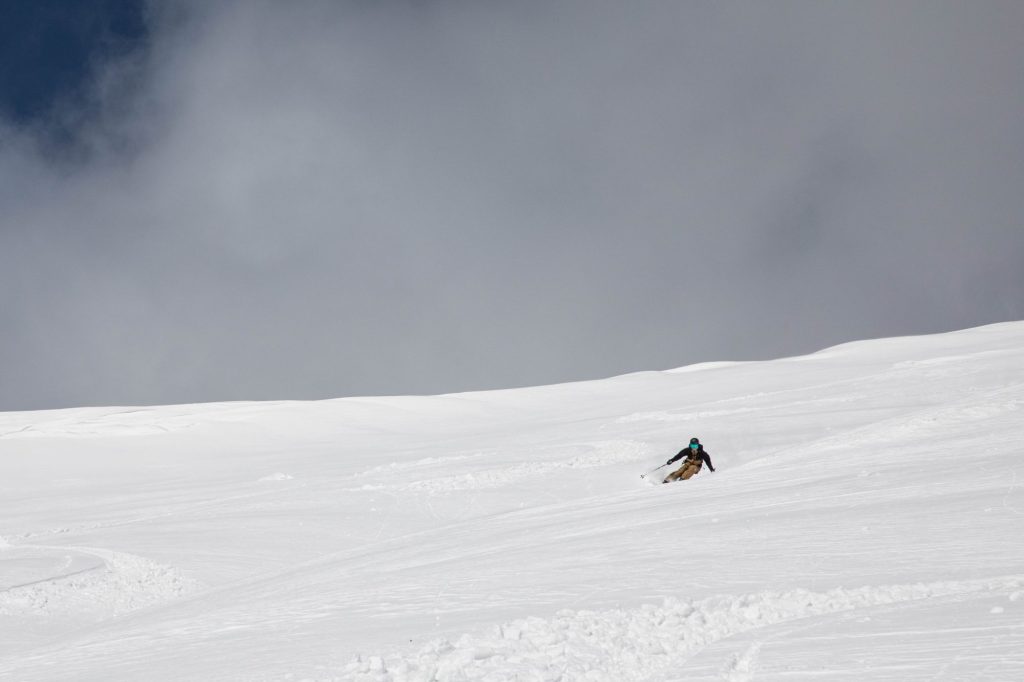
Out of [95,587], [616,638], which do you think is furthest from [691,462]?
[95,587]

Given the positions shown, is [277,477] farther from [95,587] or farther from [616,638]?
[616,638]

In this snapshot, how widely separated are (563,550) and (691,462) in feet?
26.4

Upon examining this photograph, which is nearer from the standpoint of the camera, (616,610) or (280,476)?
(616,610)

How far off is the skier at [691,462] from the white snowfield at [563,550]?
896 mm

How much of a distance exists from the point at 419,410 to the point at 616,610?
26.0m

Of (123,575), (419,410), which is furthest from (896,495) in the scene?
(419,410)

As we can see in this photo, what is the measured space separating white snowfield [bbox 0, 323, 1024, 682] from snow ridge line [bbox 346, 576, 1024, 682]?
0.02 metres

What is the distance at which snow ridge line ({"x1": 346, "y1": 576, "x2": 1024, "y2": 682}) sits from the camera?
5.93m

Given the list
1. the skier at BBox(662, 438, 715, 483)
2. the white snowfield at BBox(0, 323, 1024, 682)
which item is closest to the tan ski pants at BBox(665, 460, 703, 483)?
the skier at BBox(662, 438, 715, 483)

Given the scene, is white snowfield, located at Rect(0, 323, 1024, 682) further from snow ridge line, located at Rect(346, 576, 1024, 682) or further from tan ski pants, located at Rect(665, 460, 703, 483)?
tan ski pants, located at Rect(665, 460, 703, 483)

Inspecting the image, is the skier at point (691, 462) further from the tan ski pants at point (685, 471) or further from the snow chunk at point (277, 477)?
the snow chunk at point (277, 477)

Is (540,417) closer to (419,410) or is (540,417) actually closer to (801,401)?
(419,410)

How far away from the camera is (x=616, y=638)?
255 inches

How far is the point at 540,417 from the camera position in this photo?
29.1m
